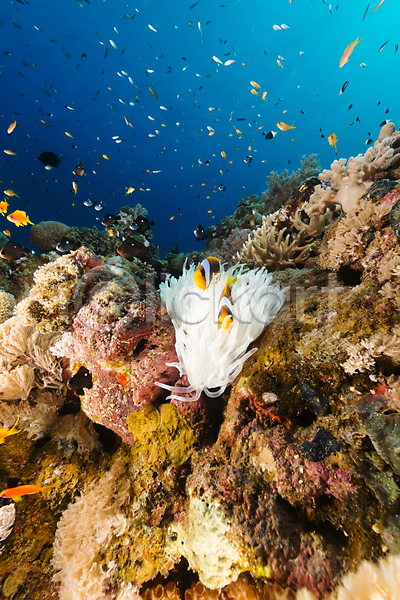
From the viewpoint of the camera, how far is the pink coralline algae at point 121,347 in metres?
2.29

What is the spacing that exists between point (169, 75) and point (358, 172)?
2721 inches

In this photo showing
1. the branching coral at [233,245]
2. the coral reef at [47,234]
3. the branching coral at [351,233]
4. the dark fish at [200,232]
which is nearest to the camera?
the branching coral at [351,233]

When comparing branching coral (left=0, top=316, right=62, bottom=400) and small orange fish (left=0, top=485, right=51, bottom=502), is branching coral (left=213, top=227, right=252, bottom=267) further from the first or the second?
small orange fish (left=0, top=485, right=51, bottom=502)

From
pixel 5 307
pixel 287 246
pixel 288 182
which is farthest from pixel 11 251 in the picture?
pixel 288 182

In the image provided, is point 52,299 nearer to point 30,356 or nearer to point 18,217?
point 30,356

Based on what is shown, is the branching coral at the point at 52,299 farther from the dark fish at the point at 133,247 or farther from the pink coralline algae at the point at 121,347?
the dark fish at the point at 133,247

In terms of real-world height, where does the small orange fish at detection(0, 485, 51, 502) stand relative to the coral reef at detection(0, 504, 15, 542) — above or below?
above

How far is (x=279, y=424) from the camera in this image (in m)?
1.82

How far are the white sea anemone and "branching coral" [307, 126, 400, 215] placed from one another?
1.68m

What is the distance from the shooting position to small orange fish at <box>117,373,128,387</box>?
8.17 ft

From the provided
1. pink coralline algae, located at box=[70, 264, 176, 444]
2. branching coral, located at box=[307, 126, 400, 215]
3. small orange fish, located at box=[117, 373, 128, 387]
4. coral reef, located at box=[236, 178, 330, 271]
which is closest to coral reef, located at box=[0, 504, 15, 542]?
pink coralline algae, located at box=[70, 264, 176, 444]

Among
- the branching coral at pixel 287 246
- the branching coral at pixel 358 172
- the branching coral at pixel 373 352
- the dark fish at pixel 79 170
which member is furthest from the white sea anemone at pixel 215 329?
the dark fish at pixel 79 170

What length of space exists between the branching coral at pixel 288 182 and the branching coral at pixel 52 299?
6.79 m

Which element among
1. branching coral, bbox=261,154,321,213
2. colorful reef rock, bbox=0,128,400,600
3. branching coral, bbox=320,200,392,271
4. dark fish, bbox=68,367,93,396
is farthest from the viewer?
branching coral, bbox=261,154,321,213
